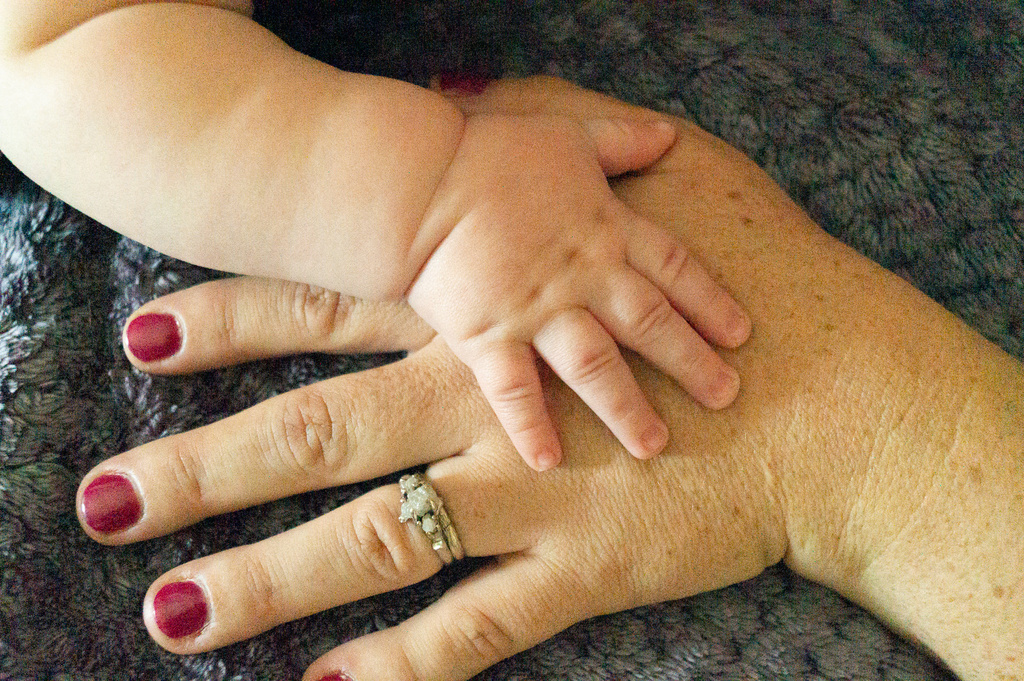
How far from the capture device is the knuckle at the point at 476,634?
2.61 ft

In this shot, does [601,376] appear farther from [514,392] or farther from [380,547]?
[380,547]

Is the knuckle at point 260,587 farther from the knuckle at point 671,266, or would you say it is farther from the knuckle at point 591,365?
the knuckle at point 671,266

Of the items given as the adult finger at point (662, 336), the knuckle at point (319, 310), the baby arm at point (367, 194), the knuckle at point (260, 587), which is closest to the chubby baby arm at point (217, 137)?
the baby arm at point (367, 194)

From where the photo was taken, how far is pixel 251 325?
883 mm

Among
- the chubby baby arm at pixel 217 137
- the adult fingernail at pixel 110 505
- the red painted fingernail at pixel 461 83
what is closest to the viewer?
the chubby baby arm at pixel 217 137

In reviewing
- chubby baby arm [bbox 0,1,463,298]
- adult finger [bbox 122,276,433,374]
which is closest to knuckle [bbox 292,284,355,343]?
adult finger [bbox 122,276,433,374]

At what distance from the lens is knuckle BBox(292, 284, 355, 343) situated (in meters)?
0.89

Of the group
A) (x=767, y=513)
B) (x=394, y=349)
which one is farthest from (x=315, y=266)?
(x=767, y=513)

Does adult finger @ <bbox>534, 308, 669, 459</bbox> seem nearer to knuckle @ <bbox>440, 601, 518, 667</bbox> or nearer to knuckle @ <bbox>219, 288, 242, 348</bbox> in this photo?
knuckle @ <bbox>440, 601, 518, 667</bbox>

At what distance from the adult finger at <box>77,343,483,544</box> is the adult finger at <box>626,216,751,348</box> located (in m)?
0.24

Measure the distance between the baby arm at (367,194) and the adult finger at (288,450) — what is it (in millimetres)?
86

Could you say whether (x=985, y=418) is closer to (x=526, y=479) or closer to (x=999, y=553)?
(x=999, y=553)

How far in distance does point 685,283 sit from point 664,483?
22 cm

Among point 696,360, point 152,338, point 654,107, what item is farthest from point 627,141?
point 152,338
